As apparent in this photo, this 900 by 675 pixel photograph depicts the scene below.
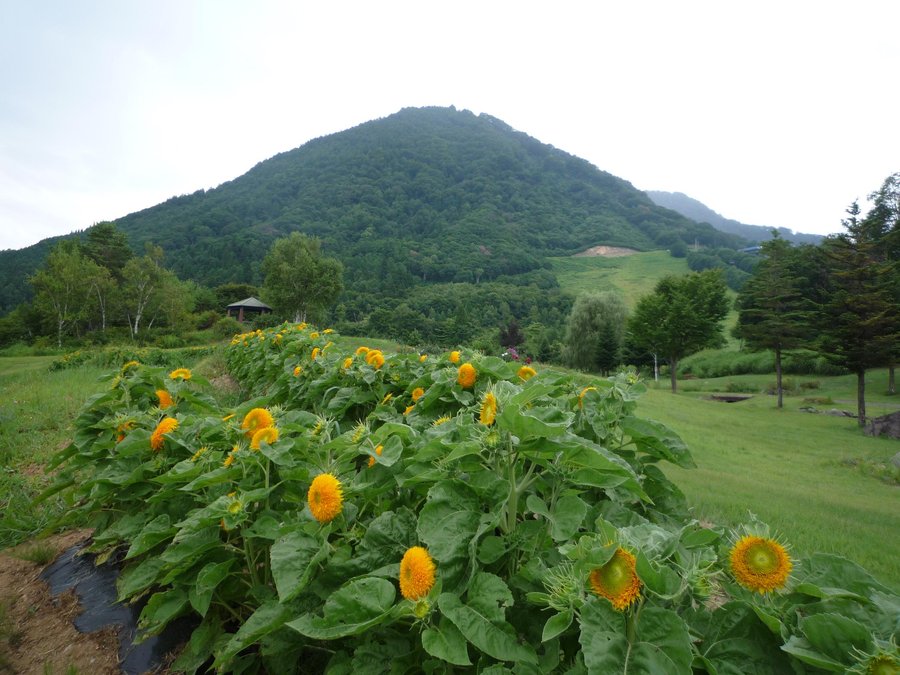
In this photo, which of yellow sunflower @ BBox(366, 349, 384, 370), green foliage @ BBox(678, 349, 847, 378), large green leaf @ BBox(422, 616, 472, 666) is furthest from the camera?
green foliage @ BBox(678, 349, 847, 378)

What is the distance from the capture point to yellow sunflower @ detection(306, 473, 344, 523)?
117 centimetres

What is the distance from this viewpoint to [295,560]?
1119 mm

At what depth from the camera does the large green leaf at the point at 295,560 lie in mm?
1055

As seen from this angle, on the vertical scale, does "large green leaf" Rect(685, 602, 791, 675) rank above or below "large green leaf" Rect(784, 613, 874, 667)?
below

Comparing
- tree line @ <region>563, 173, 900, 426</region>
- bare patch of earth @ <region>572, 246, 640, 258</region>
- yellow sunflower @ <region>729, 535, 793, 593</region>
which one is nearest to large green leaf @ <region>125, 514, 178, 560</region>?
yellow sunflower @ <region>729, 535, 793, 593</region>

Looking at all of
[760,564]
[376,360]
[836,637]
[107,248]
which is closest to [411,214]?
[107,248]

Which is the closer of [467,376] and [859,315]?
[467,376]

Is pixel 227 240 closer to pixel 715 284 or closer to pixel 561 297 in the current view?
pixel 561 297

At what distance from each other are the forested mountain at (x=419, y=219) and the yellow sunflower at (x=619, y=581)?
53290mm

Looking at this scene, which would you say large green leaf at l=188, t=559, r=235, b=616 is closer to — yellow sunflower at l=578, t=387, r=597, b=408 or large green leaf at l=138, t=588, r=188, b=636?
large green leaf at l=138, t=588, r=188, b=636

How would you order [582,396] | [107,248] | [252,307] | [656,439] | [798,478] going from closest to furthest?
1. [656,439]
2. [582,396]
3. [798,478]
4. [252,307]
5. [107,248]

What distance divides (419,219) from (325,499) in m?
109

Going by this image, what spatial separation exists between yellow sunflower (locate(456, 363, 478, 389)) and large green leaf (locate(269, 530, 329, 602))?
1.01 m

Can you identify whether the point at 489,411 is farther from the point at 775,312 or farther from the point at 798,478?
the point at 775,312
